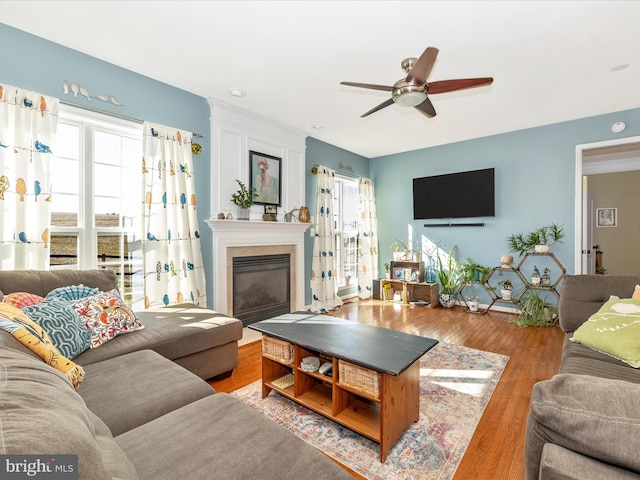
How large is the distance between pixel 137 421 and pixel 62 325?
901 millimetres

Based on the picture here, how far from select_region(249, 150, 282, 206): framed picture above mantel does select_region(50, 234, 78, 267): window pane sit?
1879mm

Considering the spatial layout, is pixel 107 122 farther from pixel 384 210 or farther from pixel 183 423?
pixel 384 210

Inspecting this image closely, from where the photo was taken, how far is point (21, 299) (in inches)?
70.4

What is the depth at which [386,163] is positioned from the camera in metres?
5.85

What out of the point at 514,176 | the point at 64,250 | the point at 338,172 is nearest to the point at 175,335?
the point at 64,250

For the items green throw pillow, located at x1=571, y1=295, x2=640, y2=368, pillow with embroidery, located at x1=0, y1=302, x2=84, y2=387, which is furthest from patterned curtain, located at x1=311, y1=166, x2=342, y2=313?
pillow with embroidery, located at x1=0, y1=302, x2=84, y2=387

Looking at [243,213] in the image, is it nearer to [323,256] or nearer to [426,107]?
[323,256]

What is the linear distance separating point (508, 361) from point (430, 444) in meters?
1.61

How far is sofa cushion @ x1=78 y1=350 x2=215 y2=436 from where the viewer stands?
125 cm

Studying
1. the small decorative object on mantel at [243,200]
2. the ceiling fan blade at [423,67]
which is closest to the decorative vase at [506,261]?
the ceiling fan blade at [423,67]

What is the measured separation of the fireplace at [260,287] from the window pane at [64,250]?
1.50m

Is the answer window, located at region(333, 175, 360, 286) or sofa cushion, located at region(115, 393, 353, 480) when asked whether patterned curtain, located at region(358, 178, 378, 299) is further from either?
sofa cushion, located at region(115, 393, 353, 480)

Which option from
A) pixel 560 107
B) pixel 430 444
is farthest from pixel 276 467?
pixel 560 107

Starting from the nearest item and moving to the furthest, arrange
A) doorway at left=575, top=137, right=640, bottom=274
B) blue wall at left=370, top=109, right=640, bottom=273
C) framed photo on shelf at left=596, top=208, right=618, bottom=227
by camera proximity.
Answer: doorway at left=575, top=137, right=640, bottom=274 < blue wall at left=370, top=109, right=640, bottom=273 < framed photo on shelf at left=596, top=208, right=618, bottom=227
